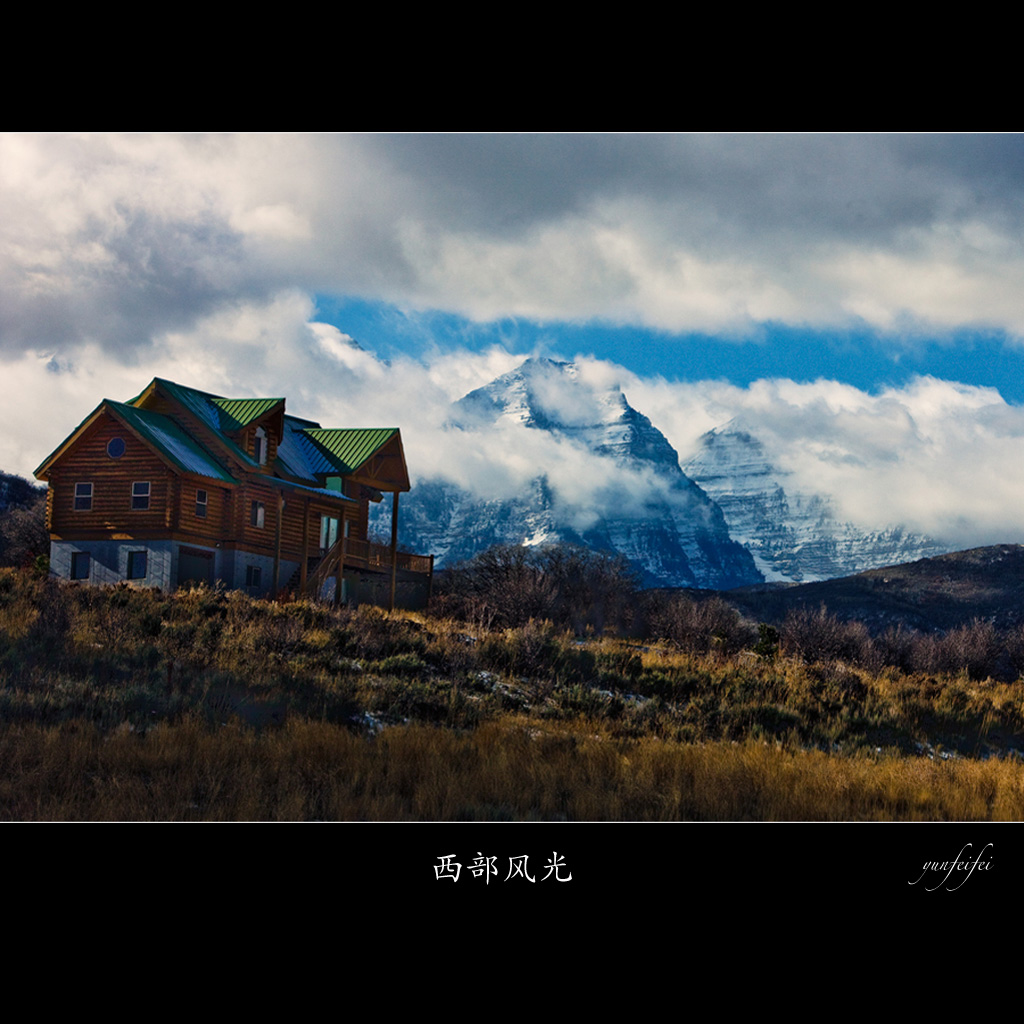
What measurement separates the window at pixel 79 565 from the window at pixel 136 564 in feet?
4.98

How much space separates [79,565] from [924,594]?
82.9 m

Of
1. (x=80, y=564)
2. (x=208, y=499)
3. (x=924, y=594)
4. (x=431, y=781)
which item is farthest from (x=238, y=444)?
(x=924, y=594)

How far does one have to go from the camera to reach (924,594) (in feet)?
320

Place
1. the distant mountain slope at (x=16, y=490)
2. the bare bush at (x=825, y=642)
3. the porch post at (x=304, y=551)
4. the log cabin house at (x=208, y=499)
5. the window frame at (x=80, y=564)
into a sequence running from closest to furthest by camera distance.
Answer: the log cabin house at (x=208, y=499), the window frame at (x=80, y=564), the bare bush at (x=825, y=642), the porch post at (x=304, y=551), the distant mountain slope at (x=16, y=490)

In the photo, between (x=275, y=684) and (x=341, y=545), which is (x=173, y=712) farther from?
(x=341, y=545)

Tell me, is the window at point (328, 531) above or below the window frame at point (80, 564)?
above

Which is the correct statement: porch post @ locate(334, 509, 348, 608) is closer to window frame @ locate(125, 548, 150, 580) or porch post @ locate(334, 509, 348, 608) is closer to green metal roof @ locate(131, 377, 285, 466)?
green metal roof @ locate(131, 377, 285, 466)

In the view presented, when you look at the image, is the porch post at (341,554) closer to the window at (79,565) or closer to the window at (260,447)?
the window at (260,447)

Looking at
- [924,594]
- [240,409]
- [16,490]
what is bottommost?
[924,594]

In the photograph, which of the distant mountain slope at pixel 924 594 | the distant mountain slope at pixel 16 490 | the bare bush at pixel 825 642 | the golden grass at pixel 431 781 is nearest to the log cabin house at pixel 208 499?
the bare bush at pixel 825 642

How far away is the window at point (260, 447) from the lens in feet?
115

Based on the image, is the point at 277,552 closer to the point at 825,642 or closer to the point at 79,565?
the point at 79,565

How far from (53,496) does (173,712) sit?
21.6 metres
